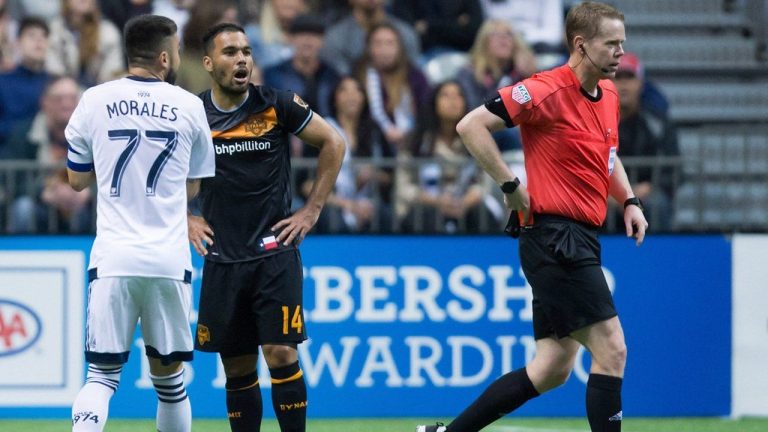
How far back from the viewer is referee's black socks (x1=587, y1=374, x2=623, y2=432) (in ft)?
21.1

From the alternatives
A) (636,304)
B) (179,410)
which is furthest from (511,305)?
(179,410)

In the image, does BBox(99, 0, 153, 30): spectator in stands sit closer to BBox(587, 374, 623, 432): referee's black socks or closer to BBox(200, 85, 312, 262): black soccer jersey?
BBox(200, 85, 312, 262): black soccer jersey

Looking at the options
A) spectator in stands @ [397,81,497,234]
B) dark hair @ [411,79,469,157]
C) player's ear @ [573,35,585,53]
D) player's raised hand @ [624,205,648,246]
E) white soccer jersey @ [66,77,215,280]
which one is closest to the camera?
white soccer jersey @ [66,77,215,280]

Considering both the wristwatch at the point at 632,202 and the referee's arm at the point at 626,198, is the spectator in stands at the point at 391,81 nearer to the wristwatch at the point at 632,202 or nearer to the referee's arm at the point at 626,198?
the referee's arm at the point at 626,198

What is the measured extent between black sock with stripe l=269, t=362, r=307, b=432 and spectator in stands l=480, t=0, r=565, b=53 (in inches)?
255

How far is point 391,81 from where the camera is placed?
38.1 ft

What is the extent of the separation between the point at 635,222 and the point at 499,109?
2.94ft

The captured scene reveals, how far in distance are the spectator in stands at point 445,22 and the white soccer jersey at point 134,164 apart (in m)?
6.68

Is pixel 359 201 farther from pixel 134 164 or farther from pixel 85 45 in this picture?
pixel 134 164

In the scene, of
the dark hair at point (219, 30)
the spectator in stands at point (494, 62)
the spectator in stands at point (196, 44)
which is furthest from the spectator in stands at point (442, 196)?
the dark hair at point (219, 30)

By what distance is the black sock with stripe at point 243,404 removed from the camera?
696cm

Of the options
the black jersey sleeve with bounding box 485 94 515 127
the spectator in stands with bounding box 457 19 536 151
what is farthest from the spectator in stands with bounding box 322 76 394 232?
the black jersey sleeve with bounding box 485 94 515 127

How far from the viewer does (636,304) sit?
9328 mm

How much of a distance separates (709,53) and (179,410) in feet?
28.7
